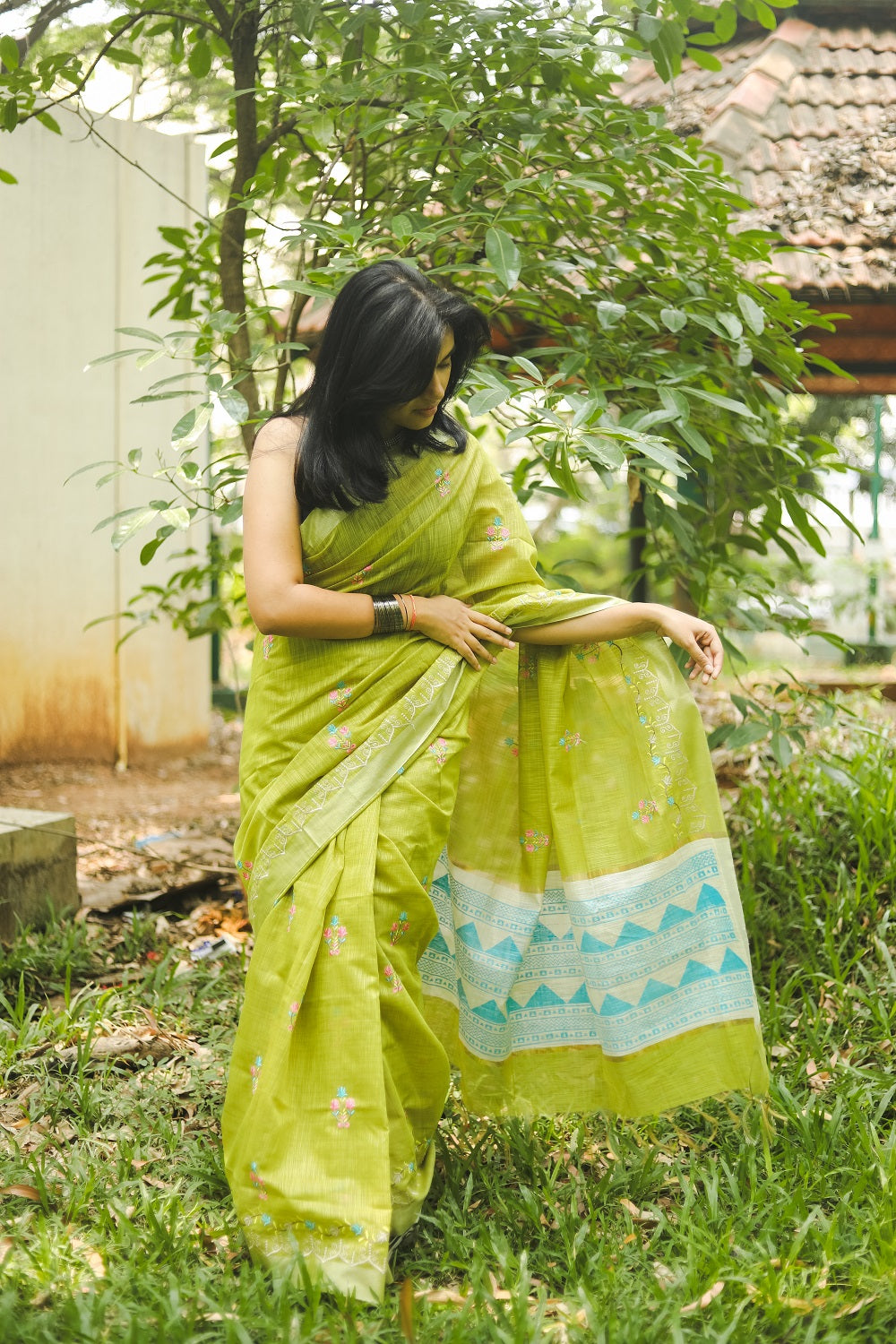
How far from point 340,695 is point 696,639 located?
0.73 m

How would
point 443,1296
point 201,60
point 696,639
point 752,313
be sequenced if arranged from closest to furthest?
point 443,1296, point 696,639, point 752,313, point 201,60

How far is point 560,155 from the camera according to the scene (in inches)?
113

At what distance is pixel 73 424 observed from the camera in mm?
6148

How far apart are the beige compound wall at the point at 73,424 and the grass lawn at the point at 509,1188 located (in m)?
2.98

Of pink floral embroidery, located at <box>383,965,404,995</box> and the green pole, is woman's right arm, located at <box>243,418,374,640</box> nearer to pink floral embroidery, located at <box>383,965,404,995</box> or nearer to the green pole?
pink floral embroidery, located at <box>383,965,404,995</box>

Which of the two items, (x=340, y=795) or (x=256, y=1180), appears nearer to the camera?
(x=256, y=1180)

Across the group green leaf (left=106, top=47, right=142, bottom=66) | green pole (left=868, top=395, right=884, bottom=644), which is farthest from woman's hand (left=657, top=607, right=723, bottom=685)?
green pole (left=868, top=395, right=884, bottom=644)

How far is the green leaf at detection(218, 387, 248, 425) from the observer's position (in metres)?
2.39

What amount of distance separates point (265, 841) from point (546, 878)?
0.64 m

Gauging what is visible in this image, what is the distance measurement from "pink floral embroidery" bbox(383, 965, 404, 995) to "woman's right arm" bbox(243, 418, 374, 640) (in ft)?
2.02

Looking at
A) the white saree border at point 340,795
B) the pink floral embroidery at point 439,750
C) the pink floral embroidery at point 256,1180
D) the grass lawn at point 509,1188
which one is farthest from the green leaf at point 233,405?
the grass lawn at point 509,1188

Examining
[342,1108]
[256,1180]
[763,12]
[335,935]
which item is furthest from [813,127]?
[256,1180]

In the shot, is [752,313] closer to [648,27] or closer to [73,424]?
[648,27]

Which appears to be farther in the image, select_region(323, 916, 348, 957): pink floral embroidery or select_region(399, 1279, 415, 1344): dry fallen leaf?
select_region(323, 916, 348, 957): pink floral embroidery
